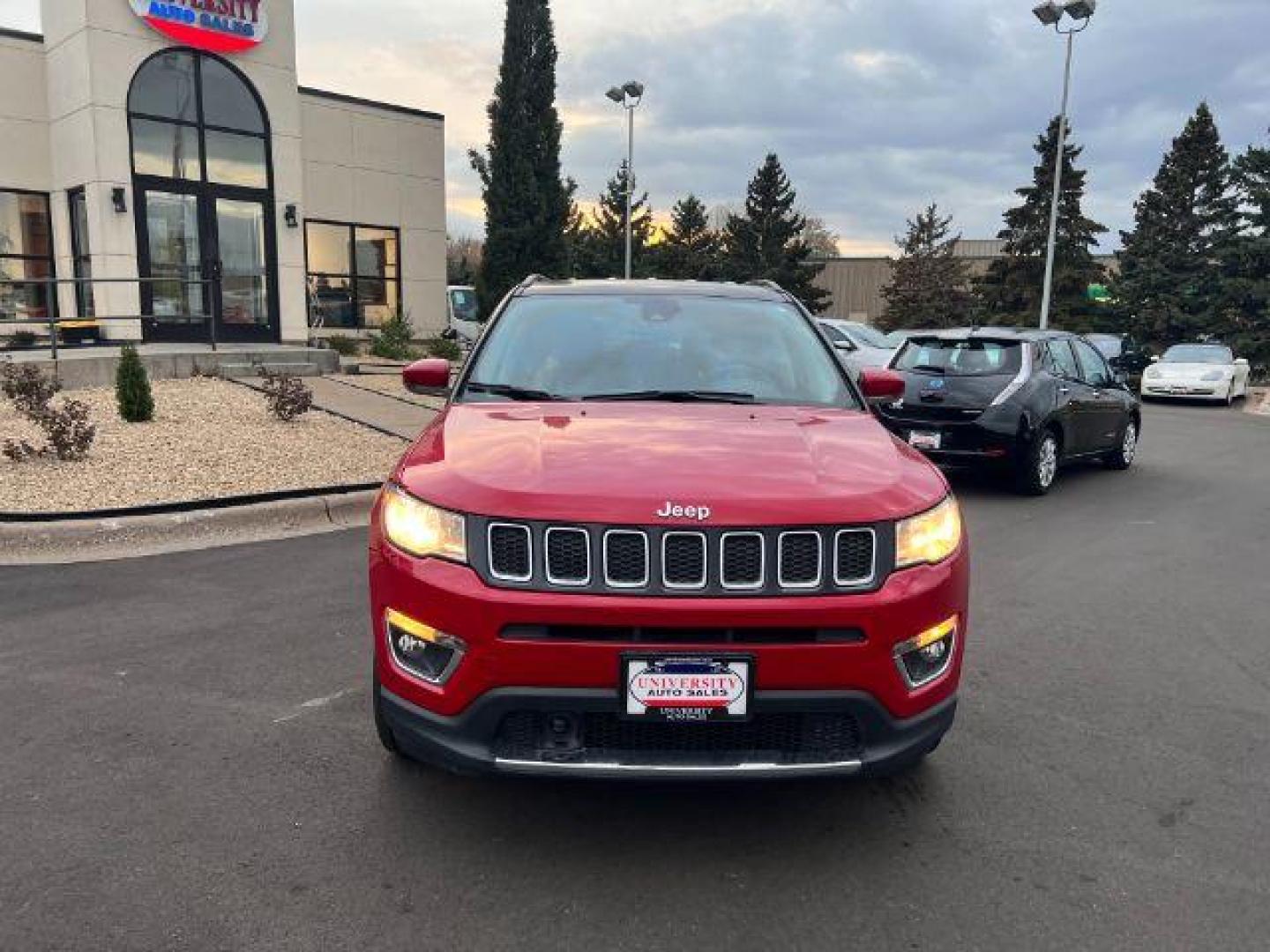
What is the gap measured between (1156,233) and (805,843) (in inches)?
1467

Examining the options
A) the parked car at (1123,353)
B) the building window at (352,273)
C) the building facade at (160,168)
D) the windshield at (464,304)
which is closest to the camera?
the parked car at (1123,353)

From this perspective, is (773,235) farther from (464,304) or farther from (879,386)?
(879,386)

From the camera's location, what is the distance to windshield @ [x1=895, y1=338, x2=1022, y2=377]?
9.45 m

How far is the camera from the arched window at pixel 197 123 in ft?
53.9

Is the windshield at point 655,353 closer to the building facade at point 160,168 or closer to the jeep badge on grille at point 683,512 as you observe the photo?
the jeep badge on grille at point 683,512

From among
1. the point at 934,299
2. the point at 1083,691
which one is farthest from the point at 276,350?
the point at 934,299

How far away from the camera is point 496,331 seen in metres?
4.30

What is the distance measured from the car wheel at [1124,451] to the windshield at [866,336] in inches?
214

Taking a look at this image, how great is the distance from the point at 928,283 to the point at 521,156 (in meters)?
29.3

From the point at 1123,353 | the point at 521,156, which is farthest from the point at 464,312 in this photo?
the point at 1123,353

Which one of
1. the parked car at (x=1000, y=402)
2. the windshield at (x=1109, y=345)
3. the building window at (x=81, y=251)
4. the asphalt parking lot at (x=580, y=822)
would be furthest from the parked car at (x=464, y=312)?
the asphalt parking lot at (x=580, y=822)

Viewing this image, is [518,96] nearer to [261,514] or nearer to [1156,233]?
[261,514]

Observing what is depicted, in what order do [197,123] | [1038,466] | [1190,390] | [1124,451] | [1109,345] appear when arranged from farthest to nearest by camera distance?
[1109,345]
[1190,390]
[197,123]
[1124,451]
[1038,466]

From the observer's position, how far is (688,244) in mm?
50156
